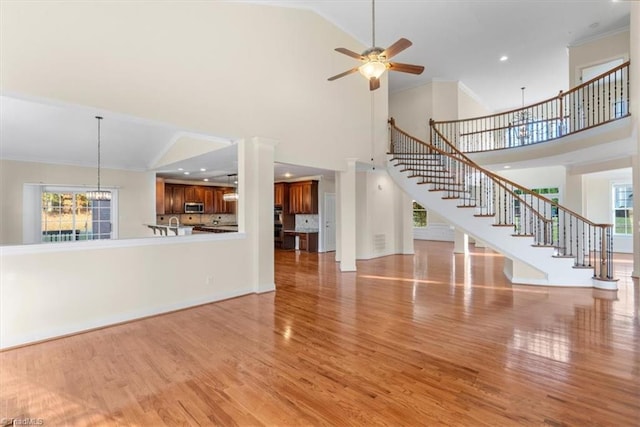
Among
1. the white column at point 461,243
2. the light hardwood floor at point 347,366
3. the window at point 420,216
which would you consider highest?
the window at point 420,216

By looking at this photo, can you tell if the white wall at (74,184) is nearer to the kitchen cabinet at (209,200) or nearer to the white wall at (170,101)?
the white wall at (170,101)

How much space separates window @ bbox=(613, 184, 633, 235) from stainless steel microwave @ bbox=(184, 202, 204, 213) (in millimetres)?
13774

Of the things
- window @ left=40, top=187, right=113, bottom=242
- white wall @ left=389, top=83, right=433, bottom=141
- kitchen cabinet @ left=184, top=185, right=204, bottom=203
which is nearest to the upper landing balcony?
white wall @ left=389, top=83, right=433, bottom=141

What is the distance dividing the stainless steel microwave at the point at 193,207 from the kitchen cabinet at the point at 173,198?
0.13 m

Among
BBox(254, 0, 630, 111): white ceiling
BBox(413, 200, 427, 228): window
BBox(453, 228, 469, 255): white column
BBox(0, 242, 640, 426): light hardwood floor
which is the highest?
BBox(254, 0, 630, 111): white ceiling

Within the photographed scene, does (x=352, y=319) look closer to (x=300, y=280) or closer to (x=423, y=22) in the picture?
(x=300, y=280)

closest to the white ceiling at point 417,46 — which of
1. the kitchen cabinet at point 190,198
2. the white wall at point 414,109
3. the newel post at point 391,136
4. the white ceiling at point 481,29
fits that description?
the white ceiling at point 481,29

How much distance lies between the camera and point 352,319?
381 centimetres

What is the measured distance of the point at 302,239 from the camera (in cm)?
1009

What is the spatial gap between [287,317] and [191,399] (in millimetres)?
1789

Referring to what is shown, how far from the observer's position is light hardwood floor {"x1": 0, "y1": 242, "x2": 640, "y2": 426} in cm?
202

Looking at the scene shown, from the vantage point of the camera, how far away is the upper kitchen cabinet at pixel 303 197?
9766 mm

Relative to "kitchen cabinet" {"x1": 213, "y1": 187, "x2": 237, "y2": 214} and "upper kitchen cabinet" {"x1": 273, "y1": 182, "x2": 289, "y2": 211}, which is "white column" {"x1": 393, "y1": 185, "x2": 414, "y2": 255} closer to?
"upper kitchen cabinet" {"x1": 273, "y1": 182, "x2": 289, "y2": 211}

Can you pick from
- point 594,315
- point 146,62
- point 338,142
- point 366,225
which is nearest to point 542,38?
point 338,142
